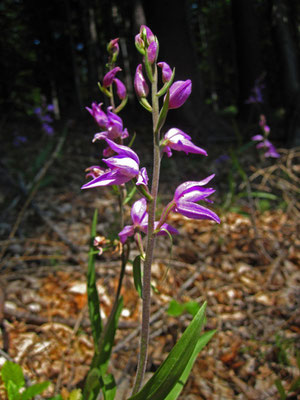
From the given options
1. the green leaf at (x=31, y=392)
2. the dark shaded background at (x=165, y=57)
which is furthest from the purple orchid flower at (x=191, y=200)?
the dark shaded background at (x=165, y=57)

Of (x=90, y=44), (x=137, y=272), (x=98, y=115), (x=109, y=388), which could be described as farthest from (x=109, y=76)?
(x=90, y=44)

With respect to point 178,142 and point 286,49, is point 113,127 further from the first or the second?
point 286,49

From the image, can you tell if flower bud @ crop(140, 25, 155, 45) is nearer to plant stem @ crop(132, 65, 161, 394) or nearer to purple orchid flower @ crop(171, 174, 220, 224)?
plant stem @ crop(132, 65, 161, 394)

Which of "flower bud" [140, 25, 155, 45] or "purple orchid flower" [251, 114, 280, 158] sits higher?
"flower bud" [140, 25, 155, 45]

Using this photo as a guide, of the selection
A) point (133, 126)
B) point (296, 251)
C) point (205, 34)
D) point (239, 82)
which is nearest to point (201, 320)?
point (296, 251)

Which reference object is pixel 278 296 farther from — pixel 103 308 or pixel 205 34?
pixel 205 34

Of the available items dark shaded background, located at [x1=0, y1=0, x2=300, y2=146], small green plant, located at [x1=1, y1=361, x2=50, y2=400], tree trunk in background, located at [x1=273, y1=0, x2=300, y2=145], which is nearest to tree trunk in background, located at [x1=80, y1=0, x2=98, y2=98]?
dark shaded background, located at [x1=0, y1=0, x2=300, y2=146]
